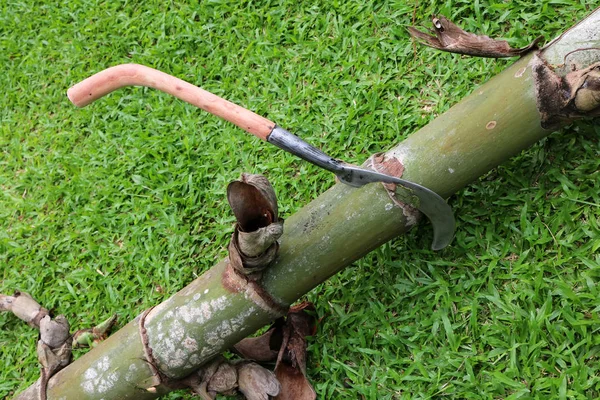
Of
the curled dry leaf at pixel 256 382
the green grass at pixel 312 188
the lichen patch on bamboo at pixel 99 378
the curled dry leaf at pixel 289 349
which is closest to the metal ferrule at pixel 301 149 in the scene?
the green grass at pixel 312 188

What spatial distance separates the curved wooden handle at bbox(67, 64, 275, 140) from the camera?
6.63ft

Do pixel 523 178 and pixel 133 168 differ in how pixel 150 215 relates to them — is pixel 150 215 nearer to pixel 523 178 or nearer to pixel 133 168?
pixel 133 168

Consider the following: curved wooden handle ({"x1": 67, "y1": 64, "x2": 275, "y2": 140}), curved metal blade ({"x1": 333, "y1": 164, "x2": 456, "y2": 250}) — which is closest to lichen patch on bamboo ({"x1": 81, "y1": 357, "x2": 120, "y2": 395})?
curved wooden handle ({"x1": 67, "y1": 64, "x2": 275, "y2": 140})

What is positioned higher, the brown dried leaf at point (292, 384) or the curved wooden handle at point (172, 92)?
the curved wooden handle at point (172, 92)

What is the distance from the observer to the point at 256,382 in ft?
7.31

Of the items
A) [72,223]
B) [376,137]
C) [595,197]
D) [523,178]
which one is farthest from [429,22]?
[72,223]

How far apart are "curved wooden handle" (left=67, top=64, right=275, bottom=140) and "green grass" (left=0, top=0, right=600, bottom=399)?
0.73 m

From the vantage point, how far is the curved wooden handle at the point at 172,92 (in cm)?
202

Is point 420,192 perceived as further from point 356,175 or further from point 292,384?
point 292,384

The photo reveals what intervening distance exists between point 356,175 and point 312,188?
2.17ft

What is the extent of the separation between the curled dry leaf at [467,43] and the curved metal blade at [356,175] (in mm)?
553

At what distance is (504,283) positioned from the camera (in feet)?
7.10

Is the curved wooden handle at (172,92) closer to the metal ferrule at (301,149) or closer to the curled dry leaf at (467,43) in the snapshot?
the metal ferrule at (301,149)

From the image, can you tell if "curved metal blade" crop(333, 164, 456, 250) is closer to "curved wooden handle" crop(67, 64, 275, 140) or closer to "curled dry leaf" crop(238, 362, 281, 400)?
"curved wooden handle" crop(67, 64, 275, 140)
